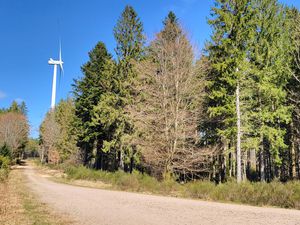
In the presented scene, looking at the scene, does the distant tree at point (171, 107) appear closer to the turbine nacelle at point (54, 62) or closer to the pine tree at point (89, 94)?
the pine tree at point (89, 94)

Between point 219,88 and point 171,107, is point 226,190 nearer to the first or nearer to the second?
point 171,107

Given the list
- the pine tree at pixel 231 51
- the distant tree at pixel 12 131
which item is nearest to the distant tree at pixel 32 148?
the distant tree at pixel 12 131

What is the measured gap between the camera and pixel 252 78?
20.1 m

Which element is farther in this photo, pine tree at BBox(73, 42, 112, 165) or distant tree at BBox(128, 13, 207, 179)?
pine tree at BBox(73, 42, 112, 165)

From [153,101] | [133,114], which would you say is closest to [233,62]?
[153,101]

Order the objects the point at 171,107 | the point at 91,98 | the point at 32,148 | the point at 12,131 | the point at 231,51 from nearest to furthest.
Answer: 1. the point at 231,51
2. the point at 171,107
3. the point at 91,98
4. the point at 12,131
5. the point at 32,148

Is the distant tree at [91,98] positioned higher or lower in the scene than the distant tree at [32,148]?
higher

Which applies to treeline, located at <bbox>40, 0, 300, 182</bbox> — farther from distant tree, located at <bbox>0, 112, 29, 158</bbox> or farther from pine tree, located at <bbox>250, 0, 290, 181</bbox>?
distant tree, located at <bbox>0, 112, 29, 158</bbox>

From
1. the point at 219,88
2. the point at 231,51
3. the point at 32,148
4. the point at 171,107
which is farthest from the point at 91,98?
the point at 32,148

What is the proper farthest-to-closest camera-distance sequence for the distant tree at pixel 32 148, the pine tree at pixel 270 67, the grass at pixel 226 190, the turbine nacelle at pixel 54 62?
the distant tree at pixel 32 148 < the turbine nacelle at pixel 54 62 < the pine tree at pixel 270 67 < the grass at pixel 226 190

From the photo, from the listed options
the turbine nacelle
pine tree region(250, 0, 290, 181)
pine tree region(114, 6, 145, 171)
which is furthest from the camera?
the turbine nacelle

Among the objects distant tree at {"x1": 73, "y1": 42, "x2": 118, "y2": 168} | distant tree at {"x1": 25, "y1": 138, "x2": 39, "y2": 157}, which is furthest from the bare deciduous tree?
distant tree at {"x1": 25, "y1": 138, "x2": 39, "y2": 157}

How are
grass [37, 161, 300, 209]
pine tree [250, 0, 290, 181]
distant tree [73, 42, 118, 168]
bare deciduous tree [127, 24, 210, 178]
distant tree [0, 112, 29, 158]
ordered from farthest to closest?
distant tree [0, 112, 29, 158]
distant tree [73, 42, 118, 168]
pine tree [250, 0, 290, 181]
bare deciduous tree [127, 24, 210, 178]
grass [37, 161, 300, 209]

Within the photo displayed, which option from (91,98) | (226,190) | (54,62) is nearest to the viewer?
(226,190)
